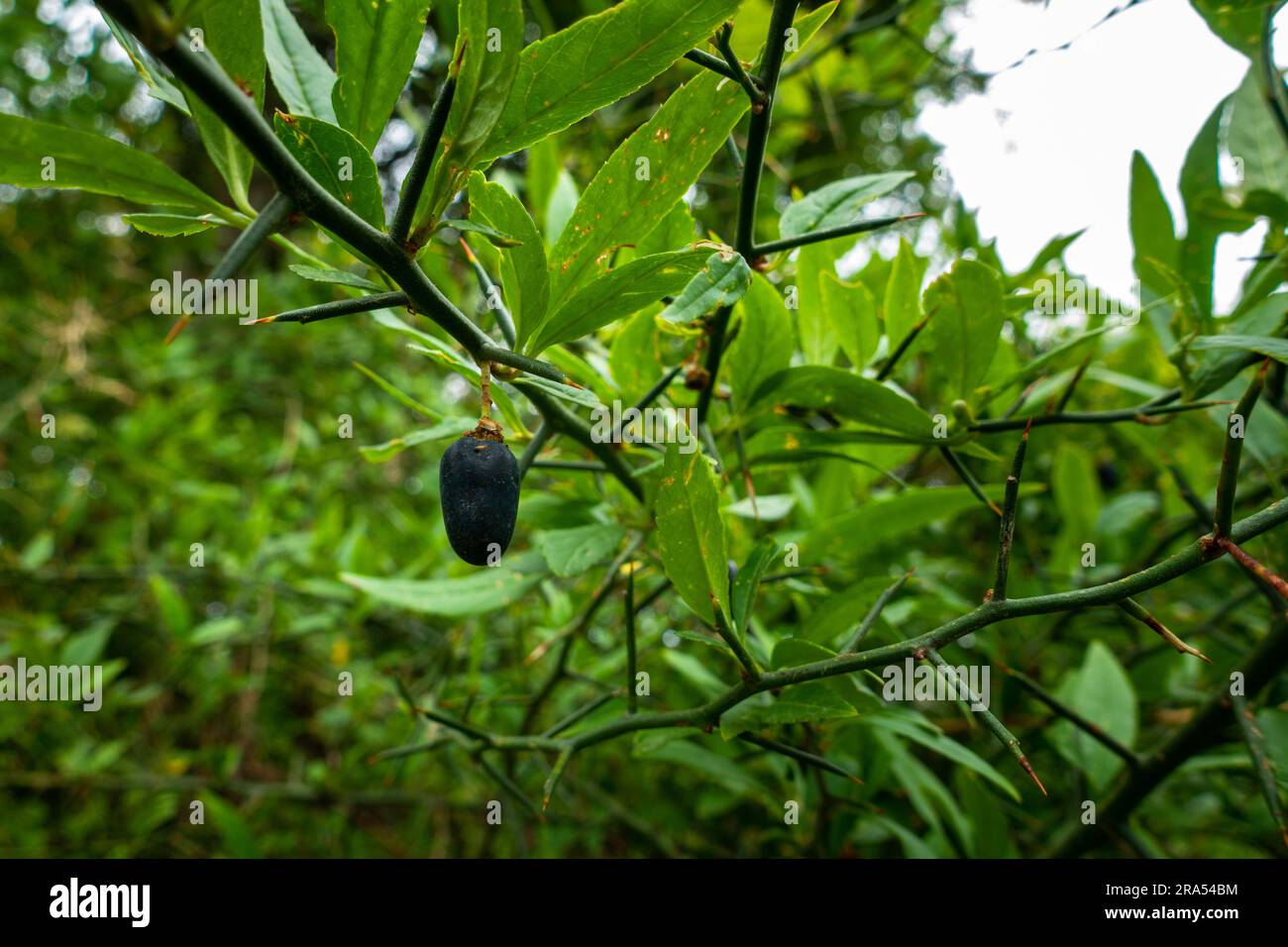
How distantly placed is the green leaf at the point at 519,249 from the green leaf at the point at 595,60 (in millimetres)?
25

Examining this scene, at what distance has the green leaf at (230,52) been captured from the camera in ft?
1.26

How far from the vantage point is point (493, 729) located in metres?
1.29

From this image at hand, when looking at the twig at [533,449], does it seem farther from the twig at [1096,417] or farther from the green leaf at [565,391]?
the twig at [1096,417]

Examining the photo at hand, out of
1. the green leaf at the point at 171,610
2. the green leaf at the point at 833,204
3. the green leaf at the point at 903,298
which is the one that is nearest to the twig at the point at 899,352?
the green leaf at the point at 903,298

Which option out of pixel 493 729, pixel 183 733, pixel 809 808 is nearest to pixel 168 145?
pixel 183 733

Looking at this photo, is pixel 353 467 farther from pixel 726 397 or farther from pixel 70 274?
pixel 726 397

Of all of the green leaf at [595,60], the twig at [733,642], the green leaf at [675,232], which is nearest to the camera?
the green leaf at [595,60]

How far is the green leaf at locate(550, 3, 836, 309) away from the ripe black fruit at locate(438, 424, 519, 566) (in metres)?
0.10

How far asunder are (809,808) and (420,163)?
83 cm

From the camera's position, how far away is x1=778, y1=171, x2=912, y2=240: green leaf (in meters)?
0.58

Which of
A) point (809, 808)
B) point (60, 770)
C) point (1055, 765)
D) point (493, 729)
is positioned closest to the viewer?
point (809, 808)

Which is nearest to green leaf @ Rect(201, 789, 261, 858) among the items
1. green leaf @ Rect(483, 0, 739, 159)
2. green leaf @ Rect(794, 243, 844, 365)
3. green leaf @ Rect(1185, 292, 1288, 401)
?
green leaf @ Rect(794, 243, 844, 365)

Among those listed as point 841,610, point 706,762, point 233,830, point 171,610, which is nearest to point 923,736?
point 841,610

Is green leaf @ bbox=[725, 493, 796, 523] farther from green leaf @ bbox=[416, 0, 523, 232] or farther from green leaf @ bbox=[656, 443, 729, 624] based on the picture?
green leaf @ bbox=[416, 0, 523, 232]
